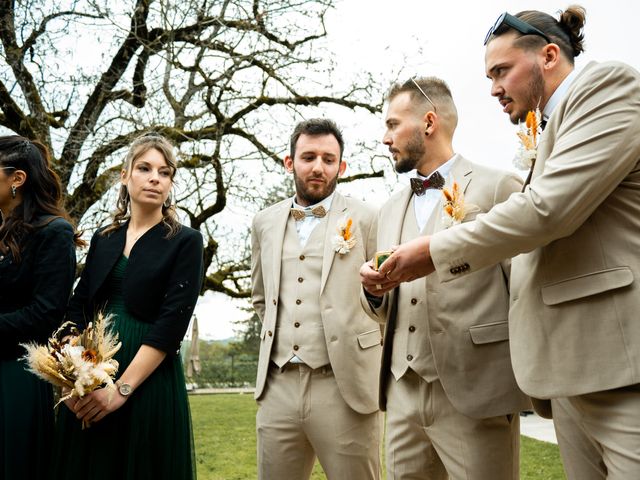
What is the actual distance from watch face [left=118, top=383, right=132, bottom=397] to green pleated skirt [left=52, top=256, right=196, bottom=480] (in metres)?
0.09

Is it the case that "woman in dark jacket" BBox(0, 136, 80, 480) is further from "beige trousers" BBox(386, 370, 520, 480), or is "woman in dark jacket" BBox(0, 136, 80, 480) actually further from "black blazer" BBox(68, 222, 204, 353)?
"beige trousers" BBox(386, 370, 520, 480)

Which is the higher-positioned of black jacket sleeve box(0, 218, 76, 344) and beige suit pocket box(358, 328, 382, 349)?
black jacket sleeve box(0, 218, 76, 344)

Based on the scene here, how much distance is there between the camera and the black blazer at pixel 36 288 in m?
3.38

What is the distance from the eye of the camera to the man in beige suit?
2.17m

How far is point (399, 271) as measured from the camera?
8.67 ft

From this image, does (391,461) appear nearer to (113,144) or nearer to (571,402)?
(571,402)

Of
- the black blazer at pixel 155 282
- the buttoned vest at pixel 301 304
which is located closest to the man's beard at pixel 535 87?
the buttoned vest at pixel 301 304

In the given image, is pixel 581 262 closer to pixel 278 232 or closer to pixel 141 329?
pixel 278 232

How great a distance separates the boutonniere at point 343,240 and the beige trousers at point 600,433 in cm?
146

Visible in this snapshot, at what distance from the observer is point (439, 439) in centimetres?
302

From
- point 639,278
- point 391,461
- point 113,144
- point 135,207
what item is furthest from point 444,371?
point 113,144

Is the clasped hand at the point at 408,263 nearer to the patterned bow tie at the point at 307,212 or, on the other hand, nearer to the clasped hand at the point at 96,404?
the patterned bow tie at the point at 307,212

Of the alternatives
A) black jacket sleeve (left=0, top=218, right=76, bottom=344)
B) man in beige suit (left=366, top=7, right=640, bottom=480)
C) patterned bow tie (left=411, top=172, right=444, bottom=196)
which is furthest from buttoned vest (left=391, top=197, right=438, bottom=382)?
black jacket sleeve (left=0, top=218, right=76, bottom=344)

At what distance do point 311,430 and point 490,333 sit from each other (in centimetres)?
111
